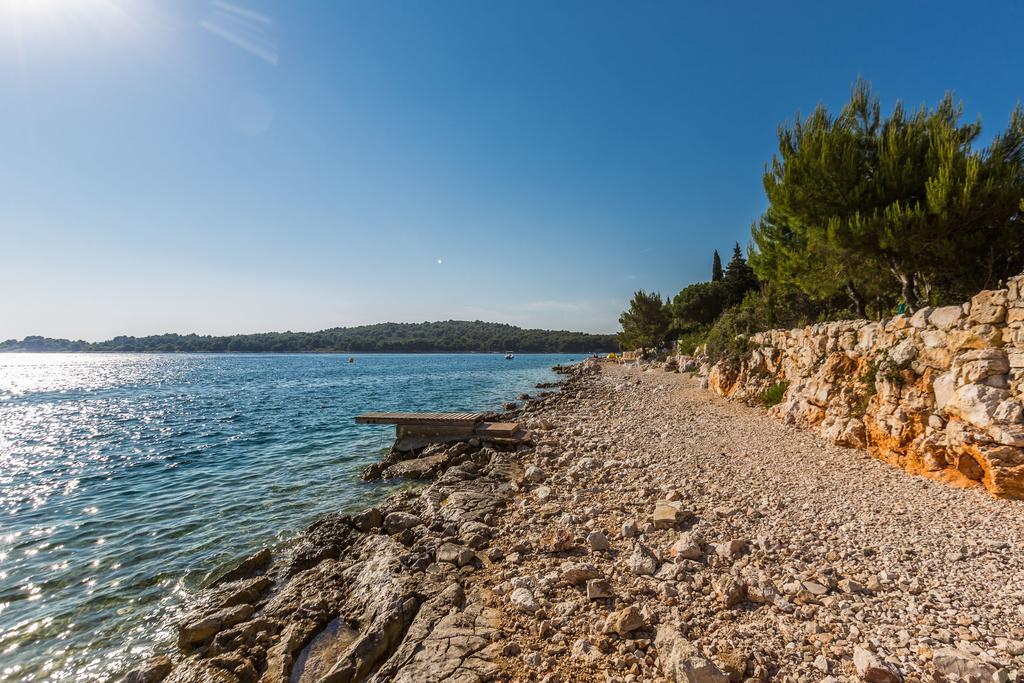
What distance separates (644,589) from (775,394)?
13227 millimetres

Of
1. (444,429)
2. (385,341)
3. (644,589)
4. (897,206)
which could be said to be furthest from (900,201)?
(385,341)

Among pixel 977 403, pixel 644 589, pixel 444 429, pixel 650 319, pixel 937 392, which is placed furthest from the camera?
pixel 650 319

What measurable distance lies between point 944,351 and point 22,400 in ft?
180

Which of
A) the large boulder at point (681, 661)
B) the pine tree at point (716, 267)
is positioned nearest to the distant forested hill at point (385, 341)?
the pine tree at point (716, 267)

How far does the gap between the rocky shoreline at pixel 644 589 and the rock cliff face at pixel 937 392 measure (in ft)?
2.08

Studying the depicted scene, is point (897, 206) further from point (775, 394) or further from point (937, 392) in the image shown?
point (775, 394)

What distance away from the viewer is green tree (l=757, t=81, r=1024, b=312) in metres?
9.95

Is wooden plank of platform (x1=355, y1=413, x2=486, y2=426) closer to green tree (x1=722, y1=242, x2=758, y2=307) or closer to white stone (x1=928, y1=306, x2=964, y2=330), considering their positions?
white stone (x1=928, y1=306, x2=964, y2=330)

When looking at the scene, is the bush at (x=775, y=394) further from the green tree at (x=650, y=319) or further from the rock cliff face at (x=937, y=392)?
the green tree at (x=650, y=319)

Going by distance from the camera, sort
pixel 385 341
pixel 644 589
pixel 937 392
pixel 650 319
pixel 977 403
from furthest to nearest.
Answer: pixel 385 341 < pixel 650 319 < pixel 937 392 < pixel 977 403 < pixel 644 589

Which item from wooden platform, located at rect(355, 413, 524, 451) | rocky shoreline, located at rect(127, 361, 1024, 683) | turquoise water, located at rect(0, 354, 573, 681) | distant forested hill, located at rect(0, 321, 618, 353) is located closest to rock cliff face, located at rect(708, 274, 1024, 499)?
rocky shoreline, located at rect(127, 361, 1024, 683)

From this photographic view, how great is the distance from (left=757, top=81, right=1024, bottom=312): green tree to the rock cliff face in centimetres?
248

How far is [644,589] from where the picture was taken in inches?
173

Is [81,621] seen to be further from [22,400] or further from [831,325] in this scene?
[22,400]
